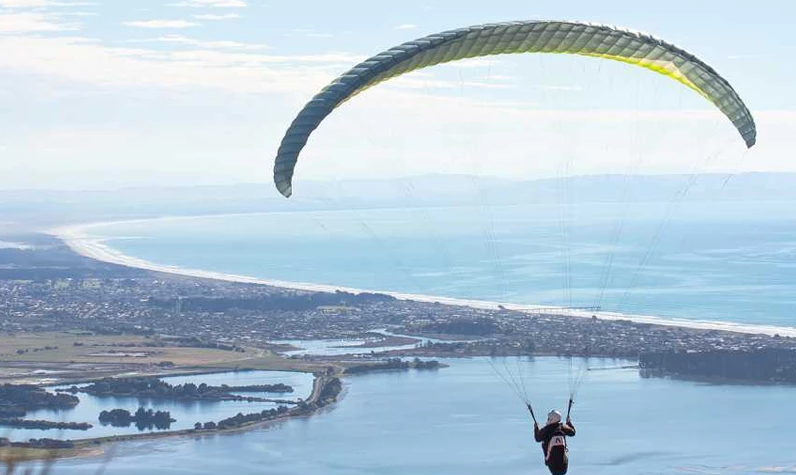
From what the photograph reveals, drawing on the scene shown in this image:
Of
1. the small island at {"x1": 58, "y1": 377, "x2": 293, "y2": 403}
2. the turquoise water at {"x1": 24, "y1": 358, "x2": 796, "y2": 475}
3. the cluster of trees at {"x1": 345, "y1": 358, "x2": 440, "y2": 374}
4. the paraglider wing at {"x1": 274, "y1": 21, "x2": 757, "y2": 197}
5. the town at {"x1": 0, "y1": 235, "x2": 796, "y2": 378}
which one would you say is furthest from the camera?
the town at {"x1": 0, "y1": 235, "x2": 796, "y2": 378}

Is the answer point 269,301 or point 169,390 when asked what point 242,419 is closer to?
point 169,390

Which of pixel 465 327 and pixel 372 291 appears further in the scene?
pixel 372 291

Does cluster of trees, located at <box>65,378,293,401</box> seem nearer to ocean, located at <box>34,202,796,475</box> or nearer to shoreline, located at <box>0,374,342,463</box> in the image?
shoreline, located at <box>0,374,342,463</box>

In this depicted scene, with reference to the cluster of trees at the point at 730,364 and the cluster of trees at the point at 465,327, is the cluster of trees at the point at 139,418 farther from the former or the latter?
the cluster of trees at the point at 465,327

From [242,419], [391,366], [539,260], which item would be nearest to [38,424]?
[242,419]

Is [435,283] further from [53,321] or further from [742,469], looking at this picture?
[742,469]

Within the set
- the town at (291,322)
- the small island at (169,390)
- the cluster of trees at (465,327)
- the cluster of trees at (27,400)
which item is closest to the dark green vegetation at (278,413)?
the small island at (169,390)

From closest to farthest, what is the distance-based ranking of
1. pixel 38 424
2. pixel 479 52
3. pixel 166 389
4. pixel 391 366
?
pixel 479 52, pixel 38 424, pixel 166 389, pixel 391 366

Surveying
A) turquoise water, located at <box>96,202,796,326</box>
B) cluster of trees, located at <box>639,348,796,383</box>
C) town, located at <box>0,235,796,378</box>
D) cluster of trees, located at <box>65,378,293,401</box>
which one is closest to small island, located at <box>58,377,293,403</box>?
cluster of trees, located at <box>65,378,293,401</box>
